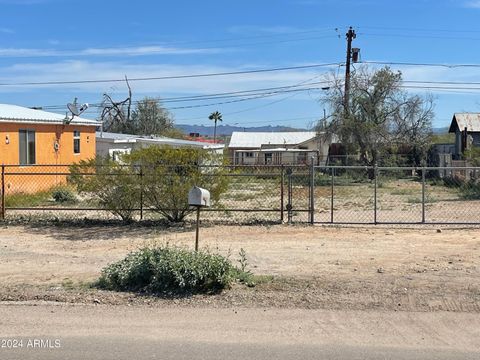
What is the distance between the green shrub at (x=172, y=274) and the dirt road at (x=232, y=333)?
572 mm

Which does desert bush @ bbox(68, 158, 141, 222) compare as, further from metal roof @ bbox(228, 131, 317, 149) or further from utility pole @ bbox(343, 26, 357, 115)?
metal roof @ bbox(228, 131, 317, 149)

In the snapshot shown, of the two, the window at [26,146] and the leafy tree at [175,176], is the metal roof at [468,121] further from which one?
the leafy tree at [175,176]

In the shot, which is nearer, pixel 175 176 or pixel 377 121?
pixel 175 176

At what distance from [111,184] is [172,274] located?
21.9 feet

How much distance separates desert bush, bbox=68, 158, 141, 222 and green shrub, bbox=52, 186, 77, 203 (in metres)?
5.92

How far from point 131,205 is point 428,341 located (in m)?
9.11

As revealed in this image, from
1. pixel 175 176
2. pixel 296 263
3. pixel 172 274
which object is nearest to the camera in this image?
pixel 172 274

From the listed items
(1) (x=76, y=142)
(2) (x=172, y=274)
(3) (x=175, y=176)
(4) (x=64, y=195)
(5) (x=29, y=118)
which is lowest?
(2) (x=172, y=274)

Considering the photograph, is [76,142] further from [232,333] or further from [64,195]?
[232,333]

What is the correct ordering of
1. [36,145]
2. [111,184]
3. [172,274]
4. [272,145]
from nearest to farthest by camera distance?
[172,274] < [111,184] < [36,145] < [272,145]

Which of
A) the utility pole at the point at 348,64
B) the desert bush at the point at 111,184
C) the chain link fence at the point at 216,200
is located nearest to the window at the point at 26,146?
the chain link fence at the point at 216,200

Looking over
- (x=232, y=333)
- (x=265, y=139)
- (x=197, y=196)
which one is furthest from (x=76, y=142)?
(x=265, y=139)

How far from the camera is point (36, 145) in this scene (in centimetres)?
2294

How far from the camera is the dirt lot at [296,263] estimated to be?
6832 mm
